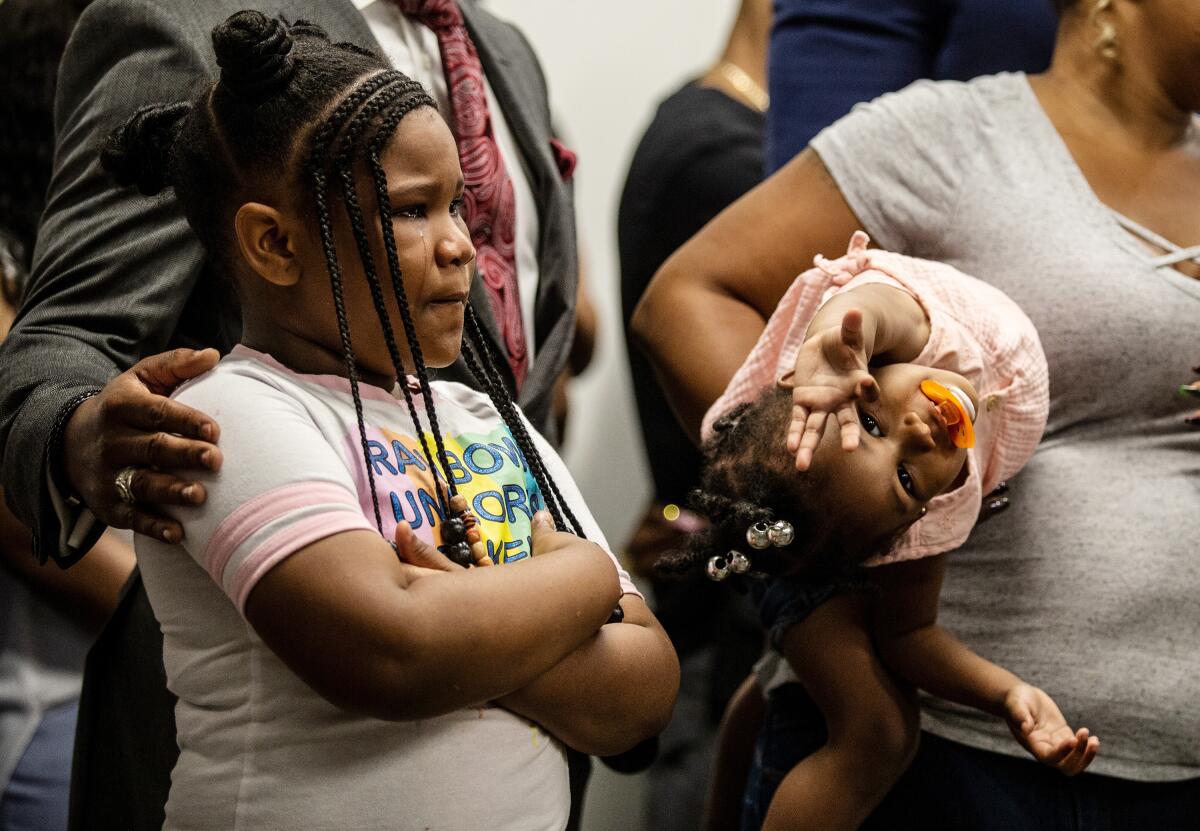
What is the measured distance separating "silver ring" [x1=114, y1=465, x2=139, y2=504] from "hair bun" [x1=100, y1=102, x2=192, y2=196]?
23 centimetres

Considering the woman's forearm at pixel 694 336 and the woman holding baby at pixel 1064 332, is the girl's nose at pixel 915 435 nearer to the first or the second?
the woman holding baby at pixel 1064 332

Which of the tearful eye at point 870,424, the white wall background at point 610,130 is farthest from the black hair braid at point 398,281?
the white wall background at point 610,130

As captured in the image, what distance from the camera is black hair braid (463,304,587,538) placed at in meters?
1.00

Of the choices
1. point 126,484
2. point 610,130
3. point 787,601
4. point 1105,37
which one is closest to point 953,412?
point 787,601

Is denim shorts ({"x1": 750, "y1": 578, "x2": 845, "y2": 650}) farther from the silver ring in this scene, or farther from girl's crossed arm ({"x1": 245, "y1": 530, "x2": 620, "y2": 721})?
the silver ring

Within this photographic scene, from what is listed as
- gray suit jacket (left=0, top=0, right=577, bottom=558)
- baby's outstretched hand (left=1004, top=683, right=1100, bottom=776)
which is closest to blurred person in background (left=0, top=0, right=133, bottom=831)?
gray suit jacket (left=0, top=0, right=577, bottom=558)

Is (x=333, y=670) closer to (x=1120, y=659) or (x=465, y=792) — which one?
(x=465, y=792)

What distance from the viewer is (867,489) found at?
3.48 ft

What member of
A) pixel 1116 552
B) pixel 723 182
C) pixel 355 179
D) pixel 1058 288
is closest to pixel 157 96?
pixel 355 179

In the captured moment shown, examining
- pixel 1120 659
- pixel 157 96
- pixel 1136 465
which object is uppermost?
pixel 157 96

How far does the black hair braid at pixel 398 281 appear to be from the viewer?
2.95 feet

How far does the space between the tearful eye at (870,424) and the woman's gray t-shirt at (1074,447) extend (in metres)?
0.25

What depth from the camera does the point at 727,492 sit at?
1.14 meters

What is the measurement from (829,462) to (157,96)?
64 centimetres
